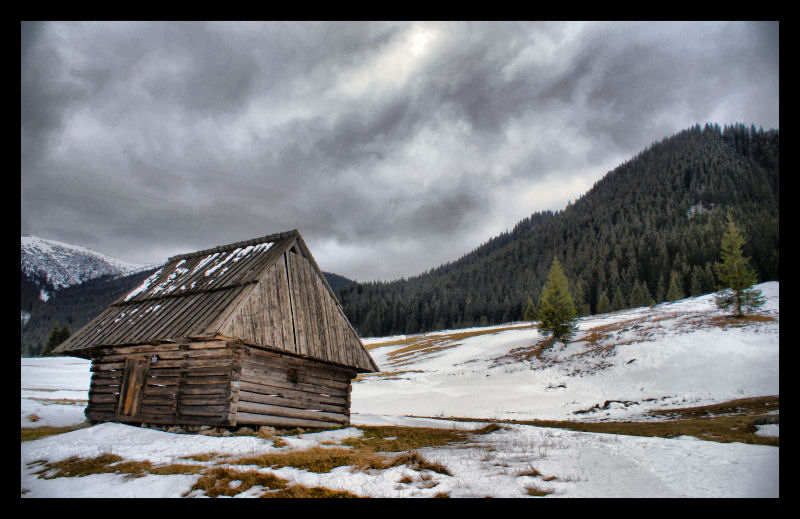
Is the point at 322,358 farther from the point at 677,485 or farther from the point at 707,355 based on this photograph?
the point at 707,355

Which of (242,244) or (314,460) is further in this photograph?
(242,244)

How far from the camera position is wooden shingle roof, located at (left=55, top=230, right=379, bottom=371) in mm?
13750

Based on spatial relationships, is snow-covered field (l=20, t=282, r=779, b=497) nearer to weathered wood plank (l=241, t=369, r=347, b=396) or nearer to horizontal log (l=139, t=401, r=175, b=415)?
Answer: horizontal log (l=139, t=401, r=175, b=415)

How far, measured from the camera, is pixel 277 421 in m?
14.5

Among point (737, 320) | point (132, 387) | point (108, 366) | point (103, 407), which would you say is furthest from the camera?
point (737, 320)

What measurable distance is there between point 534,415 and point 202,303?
873 inches

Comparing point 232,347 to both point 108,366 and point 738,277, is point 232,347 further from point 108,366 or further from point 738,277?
point 738,277

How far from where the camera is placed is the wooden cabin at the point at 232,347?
13.3 m

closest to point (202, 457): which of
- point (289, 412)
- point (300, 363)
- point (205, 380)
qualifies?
point (205, 380)

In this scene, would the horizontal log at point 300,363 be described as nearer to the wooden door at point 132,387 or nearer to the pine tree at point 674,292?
the wooden door at point 132,387

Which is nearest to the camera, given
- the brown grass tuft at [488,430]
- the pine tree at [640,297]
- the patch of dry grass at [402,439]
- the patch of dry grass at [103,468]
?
the patch of dry grass at [103,468]

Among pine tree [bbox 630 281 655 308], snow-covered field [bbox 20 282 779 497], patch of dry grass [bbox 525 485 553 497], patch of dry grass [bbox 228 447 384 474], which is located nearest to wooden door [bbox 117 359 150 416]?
snow-covered field [bbox 20 282 779 497]

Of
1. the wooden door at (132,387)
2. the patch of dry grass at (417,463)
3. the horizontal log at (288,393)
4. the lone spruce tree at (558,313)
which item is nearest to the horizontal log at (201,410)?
the horizontal log at (288,393)
